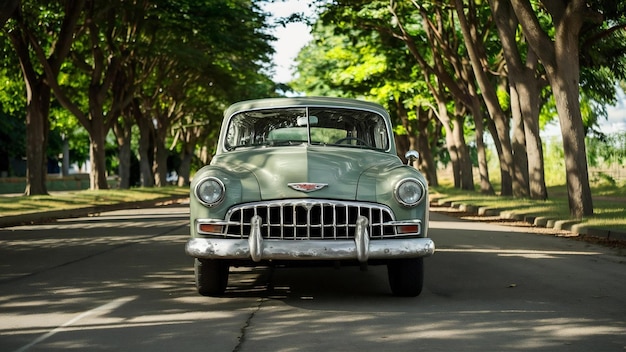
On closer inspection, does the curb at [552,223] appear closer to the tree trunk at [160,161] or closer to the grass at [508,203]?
the grass at [508,203]

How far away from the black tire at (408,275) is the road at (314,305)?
4.2 inches

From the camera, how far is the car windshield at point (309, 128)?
979 centimetres

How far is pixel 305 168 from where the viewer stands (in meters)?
8.30

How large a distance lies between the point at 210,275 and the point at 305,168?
4.22 ft

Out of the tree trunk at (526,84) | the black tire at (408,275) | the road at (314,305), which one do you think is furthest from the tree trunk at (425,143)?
the black tire at (408,275)

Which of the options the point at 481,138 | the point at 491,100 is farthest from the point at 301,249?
the point at 481,138

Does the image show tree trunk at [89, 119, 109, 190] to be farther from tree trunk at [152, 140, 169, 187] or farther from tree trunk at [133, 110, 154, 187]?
tree trunk at [152, 140, 169, 187]

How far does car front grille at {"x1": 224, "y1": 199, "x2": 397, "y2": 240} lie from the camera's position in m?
8.05

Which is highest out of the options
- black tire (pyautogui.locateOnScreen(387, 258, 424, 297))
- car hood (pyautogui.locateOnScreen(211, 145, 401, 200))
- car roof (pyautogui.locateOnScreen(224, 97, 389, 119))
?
car roof (pyautogui.locateOnScreen(224, 97, 389, 119))

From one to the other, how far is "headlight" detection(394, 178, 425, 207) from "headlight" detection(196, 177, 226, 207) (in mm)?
1522

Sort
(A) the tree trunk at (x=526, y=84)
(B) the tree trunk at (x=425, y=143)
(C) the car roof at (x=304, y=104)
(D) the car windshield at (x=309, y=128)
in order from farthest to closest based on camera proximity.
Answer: (B) the tree trunk at (x=425, y=143)
(A) the tree trunk at (x=526, y=84)
(C) the car roof at (x=304, y=104)
(D) the car windshield at (x=309, y=128)

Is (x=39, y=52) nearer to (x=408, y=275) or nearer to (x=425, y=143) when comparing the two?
(x=408, y=275)

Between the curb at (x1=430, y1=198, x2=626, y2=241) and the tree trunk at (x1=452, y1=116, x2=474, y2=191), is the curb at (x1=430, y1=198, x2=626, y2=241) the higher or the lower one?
the lower one

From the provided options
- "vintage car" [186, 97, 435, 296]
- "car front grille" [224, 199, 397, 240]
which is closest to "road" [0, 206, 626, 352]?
"vintage car" [186, 97, 435, 296]
